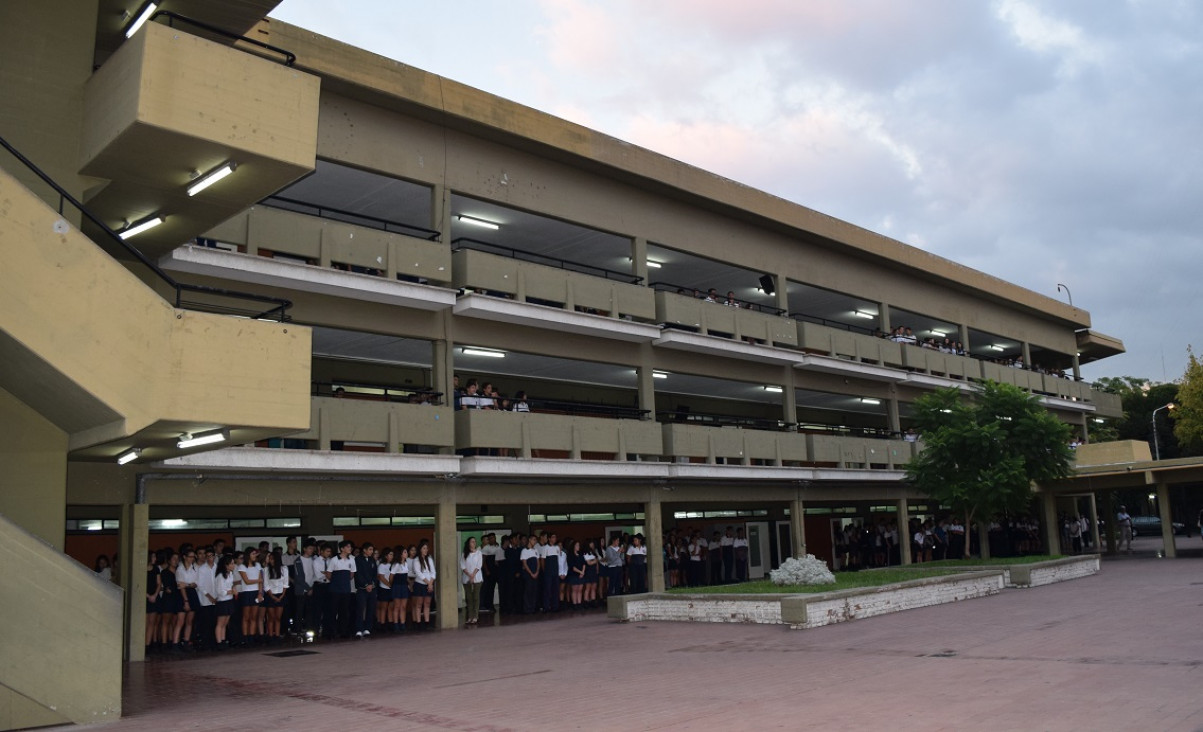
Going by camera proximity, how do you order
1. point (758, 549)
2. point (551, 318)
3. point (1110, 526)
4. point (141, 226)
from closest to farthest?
point (141, 226) < point (551, 318) < point (758, 549) < point (1110, 526)

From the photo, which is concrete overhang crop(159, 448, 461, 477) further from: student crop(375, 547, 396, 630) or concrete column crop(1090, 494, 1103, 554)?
concrete column crop(1090, 494, 1103, 554)

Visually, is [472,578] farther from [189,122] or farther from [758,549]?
[758,549]

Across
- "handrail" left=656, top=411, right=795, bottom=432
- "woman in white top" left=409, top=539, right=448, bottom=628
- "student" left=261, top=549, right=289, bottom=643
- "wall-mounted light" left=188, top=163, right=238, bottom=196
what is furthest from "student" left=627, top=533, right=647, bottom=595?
"wall-mounted light" left=188, top=163, right=238, bottom=196

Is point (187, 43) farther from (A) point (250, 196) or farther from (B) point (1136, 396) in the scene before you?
(B) point (1136, 396)

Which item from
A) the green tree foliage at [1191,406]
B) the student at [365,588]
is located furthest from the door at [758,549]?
the green tree foliage at [1191,406]

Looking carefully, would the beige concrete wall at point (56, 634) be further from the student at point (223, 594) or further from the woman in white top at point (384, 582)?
the woman in white top at point (384, 582)

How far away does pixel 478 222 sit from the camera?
23203 millimetres

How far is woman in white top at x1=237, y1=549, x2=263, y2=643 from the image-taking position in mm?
16156

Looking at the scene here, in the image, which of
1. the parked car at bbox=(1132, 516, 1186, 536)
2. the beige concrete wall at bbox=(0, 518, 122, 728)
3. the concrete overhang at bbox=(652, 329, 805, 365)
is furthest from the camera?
the parked car at bbox=(1132, 516, 1186, 536)

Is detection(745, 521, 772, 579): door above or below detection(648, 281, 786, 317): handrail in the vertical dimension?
below

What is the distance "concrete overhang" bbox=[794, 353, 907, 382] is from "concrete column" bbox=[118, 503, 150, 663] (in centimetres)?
1802

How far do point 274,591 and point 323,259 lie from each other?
5.81 meters

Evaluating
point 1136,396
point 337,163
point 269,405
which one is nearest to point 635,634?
point 269,405

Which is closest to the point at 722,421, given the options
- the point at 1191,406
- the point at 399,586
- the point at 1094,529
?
the point at 399,586
